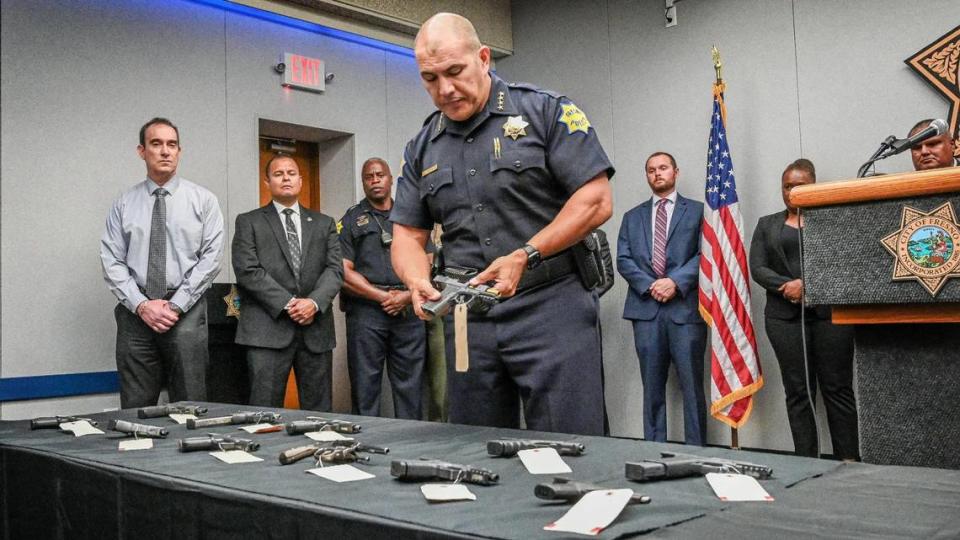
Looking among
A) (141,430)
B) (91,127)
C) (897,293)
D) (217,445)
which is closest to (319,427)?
(217,445)

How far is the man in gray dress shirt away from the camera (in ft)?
11.3

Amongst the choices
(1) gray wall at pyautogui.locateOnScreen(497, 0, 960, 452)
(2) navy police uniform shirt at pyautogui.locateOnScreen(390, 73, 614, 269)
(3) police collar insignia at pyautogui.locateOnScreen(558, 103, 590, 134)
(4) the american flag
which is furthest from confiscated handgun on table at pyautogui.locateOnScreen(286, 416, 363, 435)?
(1) gray wall at pyautogui.locateOnScreen(497, 0, 960, 452)

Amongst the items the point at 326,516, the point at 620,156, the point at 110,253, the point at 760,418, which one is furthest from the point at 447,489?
the point at 620,156

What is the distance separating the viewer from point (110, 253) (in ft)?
11.6

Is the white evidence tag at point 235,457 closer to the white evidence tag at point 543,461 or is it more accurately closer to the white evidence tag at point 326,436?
the white evidence tag at point 326,436

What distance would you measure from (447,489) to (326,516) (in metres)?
0.15

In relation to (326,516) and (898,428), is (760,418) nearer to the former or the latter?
(898,428)

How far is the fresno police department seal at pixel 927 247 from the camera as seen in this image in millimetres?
1428

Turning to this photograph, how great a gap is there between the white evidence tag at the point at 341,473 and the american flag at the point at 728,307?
3.38 meters

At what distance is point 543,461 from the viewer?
3.82ft

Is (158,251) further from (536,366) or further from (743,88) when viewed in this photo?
(743,88)

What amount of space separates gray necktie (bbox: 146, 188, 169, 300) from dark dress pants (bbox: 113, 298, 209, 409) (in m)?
0.14

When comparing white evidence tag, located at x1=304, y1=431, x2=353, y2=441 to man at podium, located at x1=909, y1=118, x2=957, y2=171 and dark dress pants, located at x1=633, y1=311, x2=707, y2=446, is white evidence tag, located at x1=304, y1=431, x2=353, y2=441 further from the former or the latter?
dark dress pants, located at x1=633, y1=311, x2=707, y2=446

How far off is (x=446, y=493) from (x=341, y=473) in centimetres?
23
